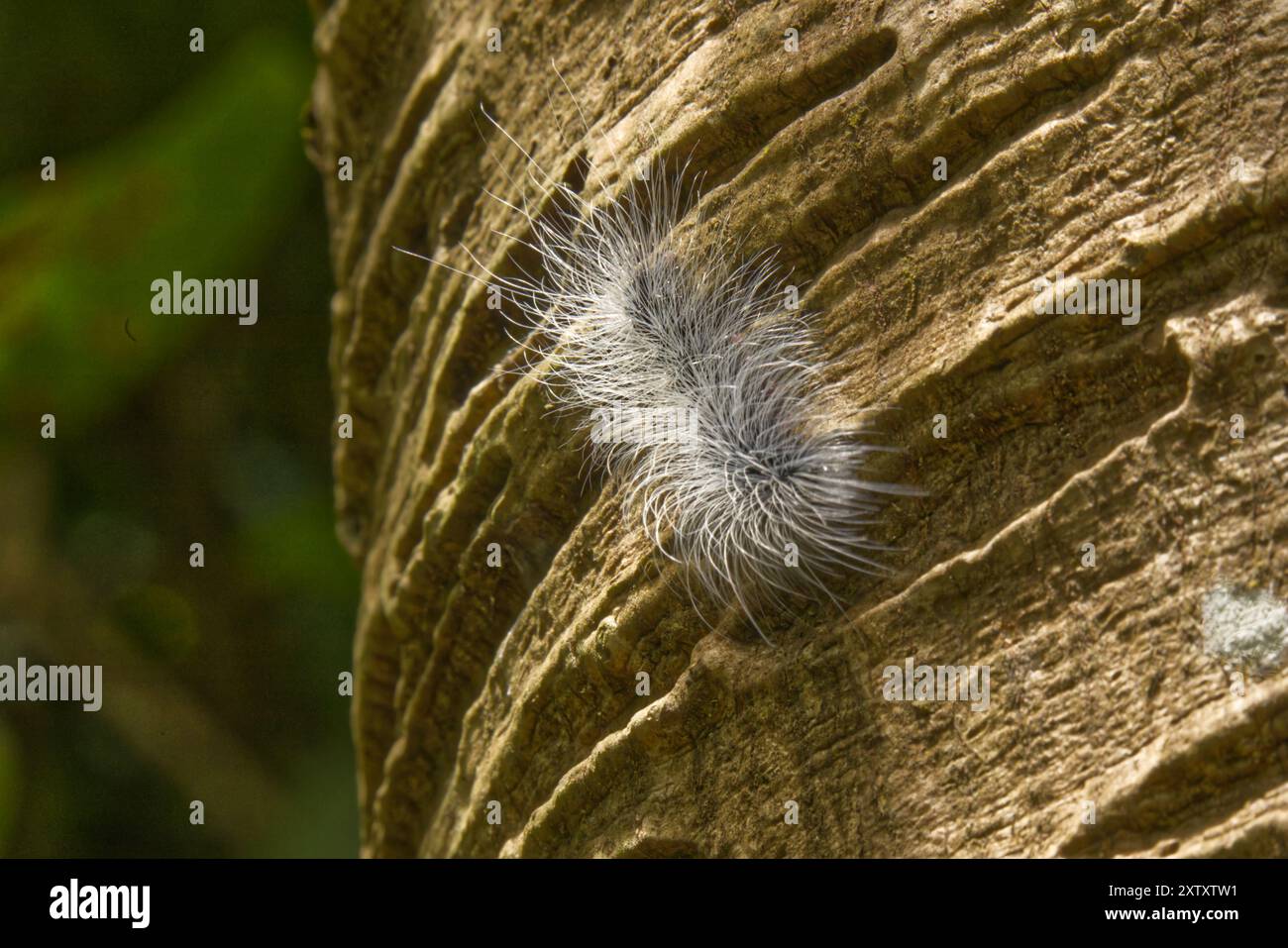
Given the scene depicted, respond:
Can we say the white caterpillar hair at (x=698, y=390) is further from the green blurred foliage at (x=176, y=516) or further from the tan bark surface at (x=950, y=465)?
the green blurred foliage at (x=176, y=516)

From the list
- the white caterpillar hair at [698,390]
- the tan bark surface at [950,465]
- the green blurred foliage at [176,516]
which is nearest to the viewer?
the tan bark surface at [950,465]

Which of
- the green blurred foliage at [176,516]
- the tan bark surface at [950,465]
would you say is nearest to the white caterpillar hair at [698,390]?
the tan bark surface at [950,465]

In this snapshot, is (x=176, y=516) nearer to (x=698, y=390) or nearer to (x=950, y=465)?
(x=698, y=390)

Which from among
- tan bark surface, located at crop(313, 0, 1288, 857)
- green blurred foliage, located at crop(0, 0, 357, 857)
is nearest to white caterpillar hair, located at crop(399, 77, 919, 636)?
tan bark surface, located at crop(313, 0, 1288, 857)

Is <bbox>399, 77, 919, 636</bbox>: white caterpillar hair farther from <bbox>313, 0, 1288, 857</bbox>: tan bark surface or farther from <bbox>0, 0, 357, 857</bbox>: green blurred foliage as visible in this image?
<bbox>0, 0, 357, 857</bbox>: green blurred foliage

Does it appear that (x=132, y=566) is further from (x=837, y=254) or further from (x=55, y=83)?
(x=837, y=254)

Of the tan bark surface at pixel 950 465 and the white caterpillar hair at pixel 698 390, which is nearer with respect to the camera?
the tan bark surface at pixel 950 465
